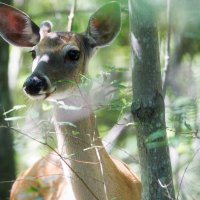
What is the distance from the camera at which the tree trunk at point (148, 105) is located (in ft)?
12.1

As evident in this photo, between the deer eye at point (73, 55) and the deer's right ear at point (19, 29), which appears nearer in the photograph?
the deer eye at point (73, 55)

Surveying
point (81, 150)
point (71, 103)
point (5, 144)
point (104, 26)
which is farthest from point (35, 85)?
point (5, 144)

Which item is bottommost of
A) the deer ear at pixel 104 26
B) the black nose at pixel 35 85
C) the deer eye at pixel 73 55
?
the black nose at pixel 35 85

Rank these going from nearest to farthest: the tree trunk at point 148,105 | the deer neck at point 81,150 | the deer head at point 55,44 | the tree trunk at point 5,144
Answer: the tree trunk at point 148,105 < the deer neck at point 81,150 < the deer head at point 55,44 < the tree trunk at point 5,144

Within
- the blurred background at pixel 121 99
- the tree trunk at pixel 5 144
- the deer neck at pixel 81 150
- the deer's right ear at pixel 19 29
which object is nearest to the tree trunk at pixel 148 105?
the blurred background at pixel 121 99

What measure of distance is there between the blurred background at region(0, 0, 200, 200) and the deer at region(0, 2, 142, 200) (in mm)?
126

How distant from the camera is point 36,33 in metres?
5.45

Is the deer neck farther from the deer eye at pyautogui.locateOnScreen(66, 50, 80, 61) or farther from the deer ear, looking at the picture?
the deer ear

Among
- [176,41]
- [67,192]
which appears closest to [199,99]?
[67,192]

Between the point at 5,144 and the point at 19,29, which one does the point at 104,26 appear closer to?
the point at 19,29

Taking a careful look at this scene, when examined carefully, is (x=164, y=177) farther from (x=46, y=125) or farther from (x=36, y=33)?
(x=36, y=33)

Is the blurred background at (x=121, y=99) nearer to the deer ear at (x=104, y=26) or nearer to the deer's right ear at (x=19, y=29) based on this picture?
the deer ear at (x=104, y=26)

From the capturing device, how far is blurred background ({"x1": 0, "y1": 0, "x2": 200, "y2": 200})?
3.87 m

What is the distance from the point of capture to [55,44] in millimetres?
5082
